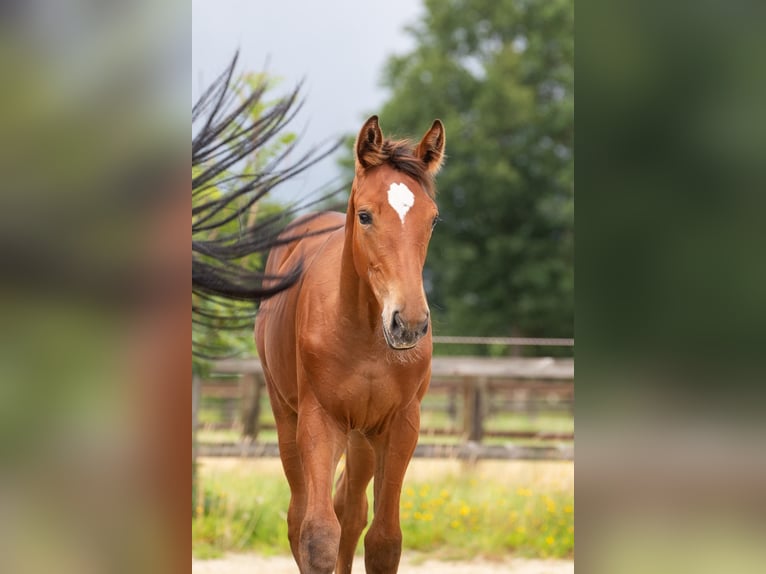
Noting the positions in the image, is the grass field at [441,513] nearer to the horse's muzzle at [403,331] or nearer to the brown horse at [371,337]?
the brown horse at [371,337]

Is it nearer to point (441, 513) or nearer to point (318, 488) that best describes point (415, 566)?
point (441, 513)

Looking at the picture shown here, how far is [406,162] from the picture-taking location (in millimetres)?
3656

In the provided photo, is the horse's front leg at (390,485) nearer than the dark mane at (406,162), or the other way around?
the dark mane at (406,162)

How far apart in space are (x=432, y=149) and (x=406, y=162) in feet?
0.66

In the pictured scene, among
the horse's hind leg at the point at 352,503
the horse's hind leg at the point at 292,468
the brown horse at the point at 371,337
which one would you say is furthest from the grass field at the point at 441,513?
the brown horse at the point at 371,337

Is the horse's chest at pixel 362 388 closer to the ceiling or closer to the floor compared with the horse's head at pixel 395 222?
closer to the floor

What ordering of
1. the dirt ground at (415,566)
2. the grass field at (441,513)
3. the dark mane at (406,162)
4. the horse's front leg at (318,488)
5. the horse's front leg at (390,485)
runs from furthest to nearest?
the grass field at (441,513)
the dirt ground at (415,566)
the horse's front leg at (390,485)
the horse's front leg at (318,488)
the dark mane at (406,162)

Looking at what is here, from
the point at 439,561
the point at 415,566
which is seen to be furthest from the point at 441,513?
the point at 415,566

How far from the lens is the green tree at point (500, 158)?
22.9 m
